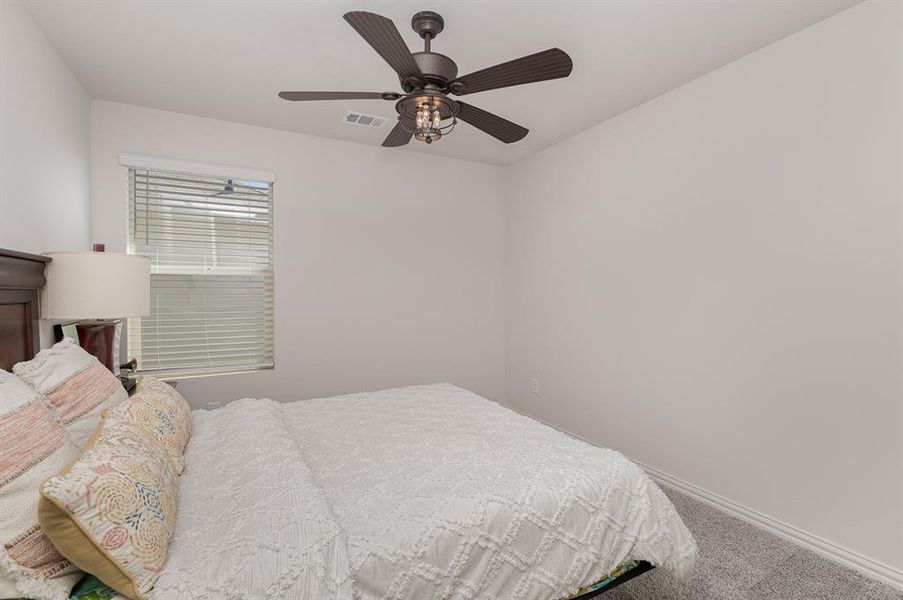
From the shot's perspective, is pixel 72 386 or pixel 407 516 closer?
pixel 407 516

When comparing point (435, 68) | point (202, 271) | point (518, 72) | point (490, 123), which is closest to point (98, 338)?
point (202, 271)

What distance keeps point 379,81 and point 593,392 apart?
8.86 ft

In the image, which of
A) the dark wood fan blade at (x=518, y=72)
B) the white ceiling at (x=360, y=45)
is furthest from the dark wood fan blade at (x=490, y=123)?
the white ceiling at (x=360, y=45)

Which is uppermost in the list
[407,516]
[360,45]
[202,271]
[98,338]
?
[360,45]

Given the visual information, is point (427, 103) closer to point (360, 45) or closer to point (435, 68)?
point (435, 68)

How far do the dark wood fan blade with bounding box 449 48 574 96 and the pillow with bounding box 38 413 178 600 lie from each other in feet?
5.66

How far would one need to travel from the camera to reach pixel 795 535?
7.43 feet

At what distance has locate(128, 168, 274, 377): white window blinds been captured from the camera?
10.5ft

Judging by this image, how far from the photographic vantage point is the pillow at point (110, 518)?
949mm

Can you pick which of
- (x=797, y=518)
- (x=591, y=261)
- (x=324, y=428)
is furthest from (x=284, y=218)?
(x=797, y=518)

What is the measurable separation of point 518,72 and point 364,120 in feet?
6.05

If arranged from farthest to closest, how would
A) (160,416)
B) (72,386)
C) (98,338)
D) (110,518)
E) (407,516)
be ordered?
1. (98,338)
2. (160,416)
3. (72,386)
4. (407,516)
5. (110,518)

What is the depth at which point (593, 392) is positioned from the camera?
350cm

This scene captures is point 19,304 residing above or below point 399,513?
above
